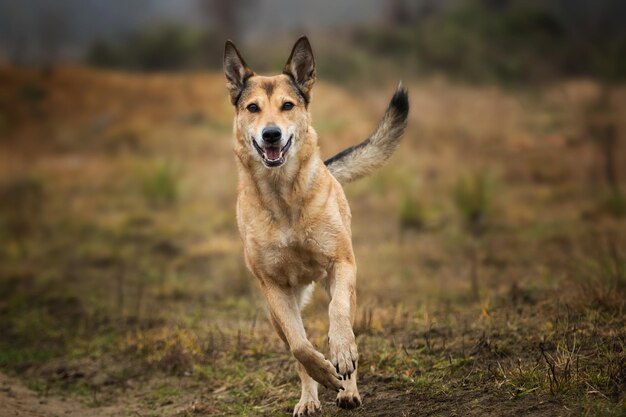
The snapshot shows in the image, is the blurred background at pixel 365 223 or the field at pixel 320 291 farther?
the blurred background at pixel 365 223

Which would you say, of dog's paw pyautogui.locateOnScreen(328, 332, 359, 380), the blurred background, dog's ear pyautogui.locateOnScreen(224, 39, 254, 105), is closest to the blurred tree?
the blurred background

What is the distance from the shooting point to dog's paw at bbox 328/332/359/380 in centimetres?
482

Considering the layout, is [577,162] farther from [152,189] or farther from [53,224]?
[53,224]

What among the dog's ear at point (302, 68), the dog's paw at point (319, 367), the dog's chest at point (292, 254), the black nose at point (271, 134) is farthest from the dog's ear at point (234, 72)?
the dog's paw at point (319, 367)

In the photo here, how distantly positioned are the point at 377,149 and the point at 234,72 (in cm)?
164

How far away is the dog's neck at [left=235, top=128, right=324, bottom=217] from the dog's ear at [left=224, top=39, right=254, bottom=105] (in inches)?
23.8

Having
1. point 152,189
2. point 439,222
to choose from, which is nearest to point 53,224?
point 152,189

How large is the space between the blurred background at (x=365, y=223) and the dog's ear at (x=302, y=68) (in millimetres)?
2394

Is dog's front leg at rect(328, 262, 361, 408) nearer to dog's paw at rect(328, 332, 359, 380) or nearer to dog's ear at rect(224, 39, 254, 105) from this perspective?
dog's paw at rect(328, 332, 359, 380)

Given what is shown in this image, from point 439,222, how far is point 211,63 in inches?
879

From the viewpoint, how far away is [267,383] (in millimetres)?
6344

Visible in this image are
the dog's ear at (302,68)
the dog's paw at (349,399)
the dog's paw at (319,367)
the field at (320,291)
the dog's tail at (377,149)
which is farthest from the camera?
the dog's tail at (377,149)

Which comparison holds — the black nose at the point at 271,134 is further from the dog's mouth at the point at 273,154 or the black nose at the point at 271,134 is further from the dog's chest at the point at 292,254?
the dog's chest at the point at 292,254

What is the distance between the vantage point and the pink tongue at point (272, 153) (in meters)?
5.46
